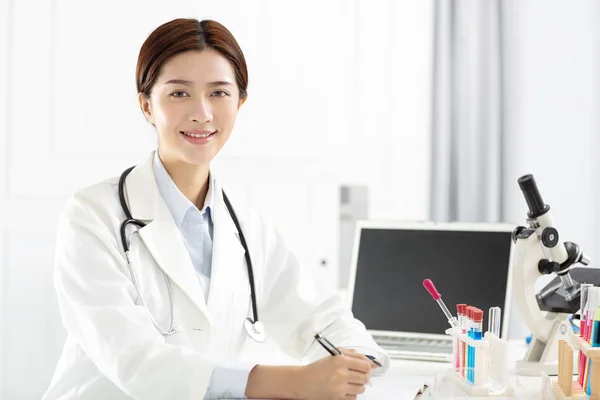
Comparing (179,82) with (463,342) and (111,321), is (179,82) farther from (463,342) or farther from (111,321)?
(463,342)

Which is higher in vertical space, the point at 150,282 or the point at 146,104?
the point at 146,104

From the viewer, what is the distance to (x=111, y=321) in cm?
124

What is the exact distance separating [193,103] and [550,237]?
0.75m

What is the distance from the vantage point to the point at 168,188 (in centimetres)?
152

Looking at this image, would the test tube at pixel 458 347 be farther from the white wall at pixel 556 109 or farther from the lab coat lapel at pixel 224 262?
the white wall at pixel 556 109

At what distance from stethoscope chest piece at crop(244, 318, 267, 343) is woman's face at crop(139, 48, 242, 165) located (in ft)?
1.09

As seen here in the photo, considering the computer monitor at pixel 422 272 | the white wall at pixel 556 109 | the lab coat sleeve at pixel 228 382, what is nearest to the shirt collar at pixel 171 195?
the lab coat sleeve at pixel 228 382

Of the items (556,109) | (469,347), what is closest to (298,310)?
(469,347)

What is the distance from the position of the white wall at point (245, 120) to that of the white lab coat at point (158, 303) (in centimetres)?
88

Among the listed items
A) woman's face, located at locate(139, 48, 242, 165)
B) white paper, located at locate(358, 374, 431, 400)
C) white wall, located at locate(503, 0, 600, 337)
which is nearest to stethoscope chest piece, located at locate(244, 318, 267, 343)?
white paper, located at locate(358, 374, 431, 400)

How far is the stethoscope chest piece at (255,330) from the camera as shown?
1498mm

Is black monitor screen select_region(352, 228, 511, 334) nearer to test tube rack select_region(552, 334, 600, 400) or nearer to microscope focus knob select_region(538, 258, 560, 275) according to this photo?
microscope focus knob select_region(538, 258, 560, 275)

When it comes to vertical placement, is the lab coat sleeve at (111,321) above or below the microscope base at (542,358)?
above

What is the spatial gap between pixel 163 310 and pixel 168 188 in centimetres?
25
